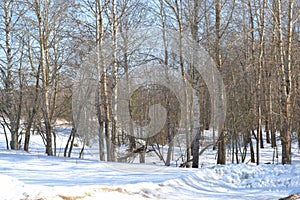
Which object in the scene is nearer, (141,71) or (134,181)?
(134,181)

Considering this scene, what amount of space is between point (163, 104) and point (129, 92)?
156 cm

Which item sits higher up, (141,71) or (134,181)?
(141,71)

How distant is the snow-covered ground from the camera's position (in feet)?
15.8

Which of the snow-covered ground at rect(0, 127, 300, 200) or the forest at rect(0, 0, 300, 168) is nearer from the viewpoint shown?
the snow-covered ground at rect(0, 127, 300, 200)

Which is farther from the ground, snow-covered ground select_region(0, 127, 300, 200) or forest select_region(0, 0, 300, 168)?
forest select_region(0, 0, 300, 168)

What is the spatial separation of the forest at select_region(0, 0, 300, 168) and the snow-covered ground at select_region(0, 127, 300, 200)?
196 cm

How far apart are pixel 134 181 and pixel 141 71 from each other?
20.8 feet

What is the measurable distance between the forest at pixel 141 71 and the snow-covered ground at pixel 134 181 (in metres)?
1.96

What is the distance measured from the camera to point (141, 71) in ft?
38.1

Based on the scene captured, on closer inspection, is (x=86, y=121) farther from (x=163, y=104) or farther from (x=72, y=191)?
(x=72, y=191)

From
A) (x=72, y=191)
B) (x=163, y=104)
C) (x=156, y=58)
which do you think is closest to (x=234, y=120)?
(x=163, y=104)

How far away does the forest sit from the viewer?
923 cm

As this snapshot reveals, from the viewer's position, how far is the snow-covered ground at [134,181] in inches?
190

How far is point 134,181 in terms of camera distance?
19.0 feet
